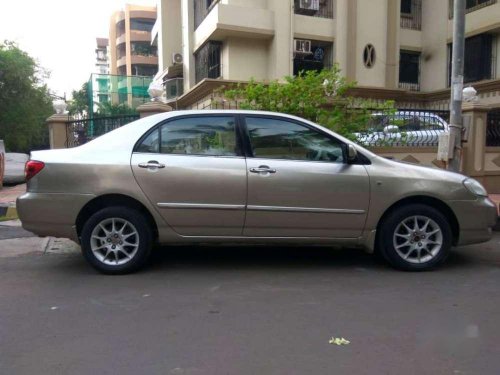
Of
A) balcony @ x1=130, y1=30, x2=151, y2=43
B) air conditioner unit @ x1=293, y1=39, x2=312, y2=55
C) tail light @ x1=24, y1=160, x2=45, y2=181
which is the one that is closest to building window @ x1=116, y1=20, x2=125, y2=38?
balcony @ x1=130, y1=30, x2=151, y2=43

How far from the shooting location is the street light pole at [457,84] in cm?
835

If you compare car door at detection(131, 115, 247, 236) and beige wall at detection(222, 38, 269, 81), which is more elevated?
beige wall at detection(222, 38, 269, 81)

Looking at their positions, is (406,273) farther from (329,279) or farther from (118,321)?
(118,321)

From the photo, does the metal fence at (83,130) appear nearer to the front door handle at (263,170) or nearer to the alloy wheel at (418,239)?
the front door handle at (263,170)

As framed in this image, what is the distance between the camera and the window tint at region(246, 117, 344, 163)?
18.4 ft

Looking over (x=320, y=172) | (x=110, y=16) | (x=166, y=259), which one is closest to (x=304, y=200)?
(x=320, y=172)

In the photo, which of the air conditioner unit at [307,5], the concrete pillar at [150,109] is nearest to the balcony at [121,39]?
the air conditioner unit at [307,5]

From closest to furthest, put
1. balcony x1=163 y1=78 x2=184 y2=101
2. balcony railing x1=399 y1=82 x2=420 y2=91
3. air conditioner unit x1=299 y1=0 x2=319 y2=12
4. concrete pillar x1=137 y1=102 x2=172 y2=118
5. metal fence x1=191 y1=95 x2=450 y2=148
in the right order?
1. metal fence x1=191 y1=95 x2=450 y2=148
2. concrete pillar x1=137 y1=102 x2=172 y2=118
3. air conditioner unit x1=299 y1=0 x2=319 y2=12
4. balcony railing x1=399 y1=82 x2=420 y2=91
5. balcony x1=163 y1=78 x2=184 y2=101

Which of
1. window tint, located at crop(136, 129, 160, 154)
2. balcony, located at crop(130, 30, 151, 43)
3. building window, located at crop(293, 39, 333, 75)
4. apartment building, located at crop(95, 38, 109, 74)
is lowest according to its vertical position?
window tint, located at crop(136, 129, 160, 154)

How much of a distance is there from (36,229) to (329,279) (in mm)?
3108

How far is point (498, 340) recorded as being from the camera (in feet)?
12.4

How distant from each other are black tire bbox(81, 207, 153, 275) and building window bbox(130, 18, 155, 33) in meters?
68.6

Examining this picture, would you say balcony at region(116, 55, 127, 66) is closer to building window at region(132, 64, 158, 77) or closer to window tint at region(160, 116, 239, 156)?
building window at region(132, 64, 158, 77)

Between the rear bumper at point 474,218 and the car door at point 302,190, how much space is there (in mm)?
1078
